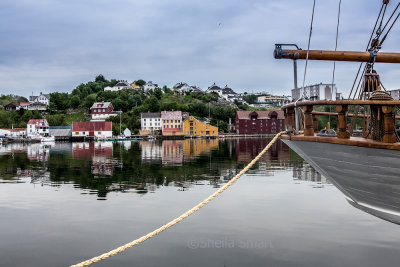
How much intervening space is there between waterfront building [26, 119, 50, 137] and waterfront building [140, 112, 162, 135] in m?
32.4

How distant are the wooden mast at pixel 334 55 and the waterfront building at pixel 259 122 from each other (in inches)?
4410

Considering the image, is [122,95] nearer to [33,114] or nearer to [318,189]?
[33,114]

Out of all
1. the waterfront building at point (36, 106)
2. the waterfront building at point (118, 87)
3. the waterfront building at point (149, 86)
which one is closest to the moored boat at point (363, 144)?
the waterfront building at point (36, 106)

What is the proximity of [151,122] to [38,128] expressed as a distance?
38662 millimetres

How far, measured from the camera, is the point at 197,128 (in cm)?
12488

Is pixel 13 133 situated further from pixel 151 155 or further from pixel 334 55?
pixel 334 55

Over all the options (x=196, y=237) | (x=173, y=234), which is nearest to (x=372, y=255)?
(x=196, y=237)

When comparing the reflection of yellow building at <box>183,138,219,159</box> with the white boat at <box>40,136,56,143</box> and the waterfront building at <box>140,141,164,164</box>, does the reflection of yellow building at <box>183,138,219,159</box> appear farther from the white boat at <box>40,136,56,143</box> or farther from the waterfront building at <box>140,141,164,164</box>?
the white boat at <box>40,136,56,143</box>

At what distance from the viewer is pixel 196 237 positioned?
1364 centimetres

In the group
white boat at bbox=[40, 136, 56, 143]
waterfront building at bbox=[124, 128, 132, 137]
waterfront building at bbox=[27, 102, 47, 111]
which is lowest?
white boat at bbox=[40, 136, 56, 143]

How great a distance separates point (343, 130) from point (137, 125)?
126505mm

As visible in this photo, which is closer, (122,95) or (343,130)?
(343,130)

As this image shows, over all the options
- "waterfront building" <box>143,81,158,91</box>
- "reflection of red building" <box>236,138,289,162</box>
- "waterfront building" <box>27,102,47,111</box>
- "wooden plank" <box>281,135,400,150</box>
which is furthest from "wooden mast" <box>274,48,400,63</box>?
"waterfront building" <box>143,81,158,91</box>

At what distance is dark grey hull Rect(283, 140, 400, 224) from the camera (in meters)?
9.68
